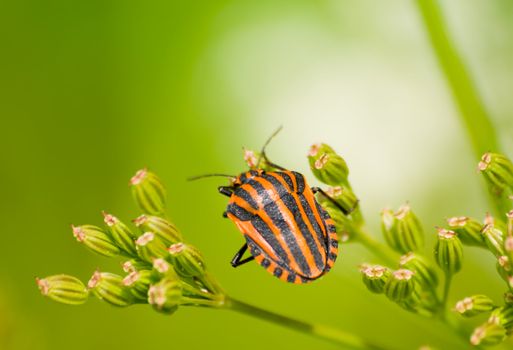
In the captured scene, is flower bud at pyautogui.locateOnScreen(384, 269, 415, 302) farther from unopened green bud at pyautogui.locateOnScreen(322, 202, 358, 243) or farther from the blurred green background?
the blurred green background

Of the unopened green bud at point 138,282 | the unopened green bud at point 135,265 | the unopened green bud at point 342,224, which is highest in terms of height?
the unopened green bud at point 135,265

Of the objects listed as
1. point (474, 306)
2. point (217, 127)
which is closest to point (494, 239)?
point (474, 306)

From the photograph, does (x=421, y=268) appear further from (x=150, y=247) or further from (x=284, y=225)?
(x=150, y=247)

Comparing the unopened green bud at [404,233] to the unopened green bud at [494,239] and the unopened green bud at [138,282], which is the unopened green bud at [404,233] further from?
the unopened green bud at [138,282]

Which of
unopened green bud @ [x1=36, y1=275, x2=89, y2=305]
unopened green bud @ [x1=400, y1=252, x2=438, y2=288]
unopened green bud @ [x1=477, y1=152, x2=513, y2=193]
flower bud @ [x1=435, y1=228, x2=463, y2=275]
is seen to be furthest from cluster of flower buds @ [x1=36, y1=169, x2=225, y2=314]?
unopened green bud @ [x1=477, y1=152, x2=513, y2=193]

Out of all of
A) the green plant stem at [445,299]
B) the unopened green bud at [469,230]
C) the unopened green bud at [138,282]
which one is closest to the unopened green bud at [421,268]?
the green plant stem at [445,299]

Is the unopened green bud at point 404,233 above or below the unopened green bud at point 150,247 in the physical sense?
below
